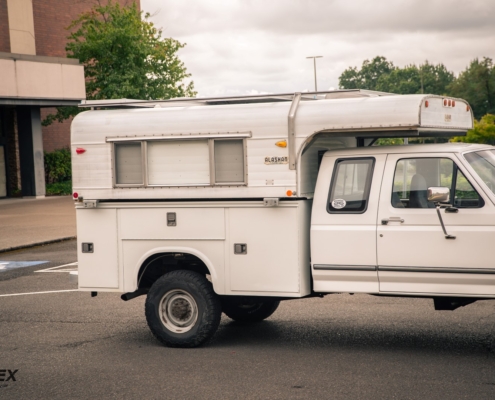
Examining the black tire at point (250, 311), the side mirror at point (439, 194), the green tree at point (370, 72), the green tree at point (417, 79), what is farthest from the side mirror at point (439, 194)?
the green tree at point (370, 72)

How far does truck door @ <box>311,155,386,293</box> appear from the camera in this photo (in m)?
7.29

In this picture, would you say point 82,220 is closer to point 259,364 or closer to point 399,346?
point 259,364

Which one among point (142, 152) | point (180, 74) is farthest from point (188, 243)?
point (180, 74)

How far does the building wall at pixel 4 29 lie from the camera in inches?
1388

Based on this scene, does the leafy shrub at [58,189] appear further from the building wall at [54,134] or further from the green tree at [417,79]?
the green tree at [417,79]

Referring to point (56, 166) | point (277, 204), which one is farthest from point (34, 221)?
point (277, 204)

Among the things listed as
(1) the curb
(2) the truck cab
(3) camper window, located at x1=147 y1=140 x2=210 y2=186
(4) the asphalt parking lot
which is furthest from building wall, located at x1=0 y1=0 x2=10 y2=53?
(2) the truck cab

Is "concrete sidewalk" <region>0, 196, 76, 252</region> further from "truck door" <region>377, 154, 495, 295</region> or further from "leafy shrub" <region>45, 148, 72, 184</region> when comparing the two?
"truck door" <region>377, 154, 495, 295</region>

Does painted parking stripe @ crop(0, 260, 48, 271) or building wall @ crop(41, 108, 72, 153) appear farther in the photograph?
building wall @ crop(41, 108, 72, 153)

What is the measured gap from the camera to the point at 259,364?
289 inches

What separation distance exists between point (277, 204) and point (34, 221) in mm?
17626

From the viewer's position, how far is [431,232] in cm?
706

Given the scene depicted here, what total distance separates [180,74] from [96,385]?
31281 mm

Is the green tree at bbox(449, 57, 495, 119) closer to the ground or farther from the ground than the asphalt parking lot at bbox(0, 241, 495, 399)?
farther from the ground
